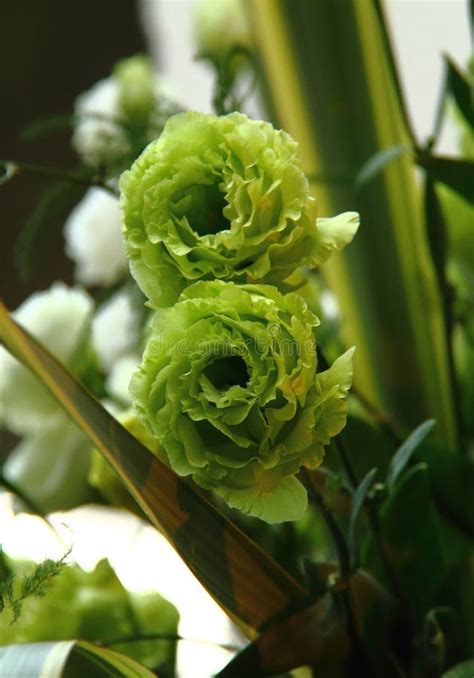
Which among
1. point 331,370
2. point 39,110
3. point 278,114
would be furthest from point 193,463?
point 39,110

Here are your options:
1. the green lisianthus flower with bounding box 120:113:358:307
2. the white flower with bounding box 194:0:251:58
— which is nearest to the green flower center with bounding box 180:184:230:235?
the green lisianthus flower with bounding box 120:113:358:307

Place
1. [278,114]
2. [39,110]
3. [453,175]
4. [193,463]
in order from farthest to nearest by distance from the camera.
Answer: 1. [39,110]
2. [278,114]
3. [453,175]
4. [193,463]

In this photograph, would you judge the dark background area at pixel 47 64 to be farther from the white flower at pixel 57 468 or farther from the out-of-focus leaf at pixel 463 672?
the out-of-focus leaf at pixel 463 672

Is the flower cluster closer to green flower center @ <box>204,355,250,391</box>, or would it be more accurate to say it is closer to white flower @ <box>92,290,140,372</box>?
green flower center @ <box>204,355,250,391</box>

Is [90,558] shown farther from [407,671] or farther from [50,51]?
[50,51]

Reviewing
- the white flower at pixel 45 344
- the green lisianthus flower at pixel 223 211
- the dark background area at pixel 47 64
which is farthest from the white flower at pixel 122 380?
the dark background area at pixel 47 64

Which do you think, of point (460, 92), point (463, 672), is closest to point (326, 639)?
point (463, 672)

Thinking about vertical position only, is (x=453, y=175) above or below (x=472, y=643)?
above

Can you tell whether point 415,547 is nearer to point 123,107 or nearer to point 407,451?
point 407,451
